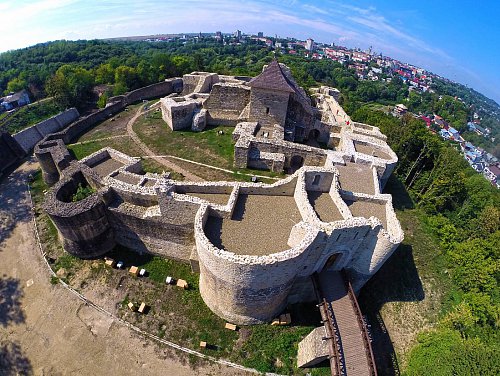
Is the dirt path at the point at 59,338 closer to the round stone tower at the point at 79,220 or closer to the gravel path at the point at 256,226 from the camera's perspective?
the round stone tower at the point at 79,220

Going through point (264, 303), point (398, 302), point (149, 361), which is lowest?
point (149, 361)

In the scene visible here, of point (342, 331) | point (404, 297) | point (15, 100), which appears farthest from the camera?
point (15, 100)

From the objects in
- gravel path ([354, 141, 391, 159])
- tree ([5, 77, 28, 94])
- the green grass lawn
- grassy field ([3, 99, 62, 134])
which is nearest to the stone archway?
gravel path ([354, 141, 391, 159])

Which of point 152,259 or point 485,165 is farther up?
point 152,259

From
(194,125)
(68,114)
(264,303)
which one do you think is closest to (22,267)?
(264,303)

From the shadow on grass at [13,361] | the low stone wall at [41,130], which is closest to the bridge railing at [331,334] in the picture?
the shadow on grass at [13,361]

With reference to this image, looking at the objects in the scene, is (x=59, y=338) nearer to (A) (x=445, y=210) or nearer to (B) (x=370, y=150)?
(B) (x=370, y=150)

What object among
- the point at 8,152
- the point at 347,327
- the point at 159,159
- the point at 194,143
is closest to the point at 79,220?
the point at 159,159

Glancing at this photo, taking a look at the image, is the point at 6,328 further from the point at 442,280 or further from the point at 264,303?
the point at 442,280
